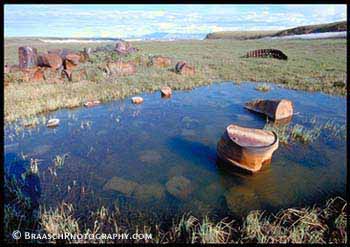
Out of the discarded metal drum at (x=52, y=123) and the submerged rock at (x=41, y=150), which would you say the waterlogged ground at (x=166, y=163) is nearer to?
the submerged rock at (x=41, y=150)

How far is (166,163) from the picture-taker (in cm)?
642

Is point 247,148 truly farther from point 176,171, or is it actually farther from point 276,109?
point 276,109

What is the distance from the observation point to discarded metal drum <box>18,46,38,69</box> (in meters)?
15.2

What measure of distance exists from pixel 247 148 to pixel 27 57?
14387 mm

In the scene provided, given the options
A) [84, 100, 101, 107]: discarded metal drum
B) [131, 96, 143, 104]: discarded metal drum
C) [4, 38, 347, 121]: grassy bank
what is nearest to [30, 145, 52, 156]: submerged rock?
[4, 38, 347, 121]: grassy bank

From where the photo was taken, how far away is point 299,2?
11.0ft

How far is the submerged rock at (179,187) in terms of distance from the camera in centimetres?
526

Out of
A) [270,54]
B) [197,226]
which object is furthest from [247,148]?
[270,54]

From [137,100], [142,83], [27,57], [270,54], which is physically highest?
[270,54]

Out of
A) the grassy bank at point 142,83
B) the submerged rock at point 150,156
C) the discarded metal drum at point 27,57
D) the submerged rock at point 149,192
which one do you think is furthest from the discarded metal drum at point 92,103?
the discarded metal drum at point 27,57

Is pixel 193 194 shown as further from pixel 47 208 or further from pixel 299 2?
pixel 299 2

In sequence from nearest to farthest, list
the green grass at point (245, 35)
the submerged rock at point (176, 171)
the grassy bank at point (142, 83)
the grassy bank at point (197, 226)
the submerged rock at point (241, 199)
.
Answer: the grassy bank at point (197, 226)
the submerged rock at point (241, 199)
the submerged rock at point (176, 171)
the grassy bank at point (142, 83)
the green grass at point (245, 35)

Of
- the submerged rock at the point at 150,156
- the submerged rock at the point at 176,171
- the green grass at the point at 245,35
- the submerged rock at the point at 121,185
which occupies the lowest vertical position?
the submerged rock at the point at 121,185

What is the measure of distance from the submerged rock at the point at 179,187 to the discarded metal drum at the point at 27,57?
13349mm
